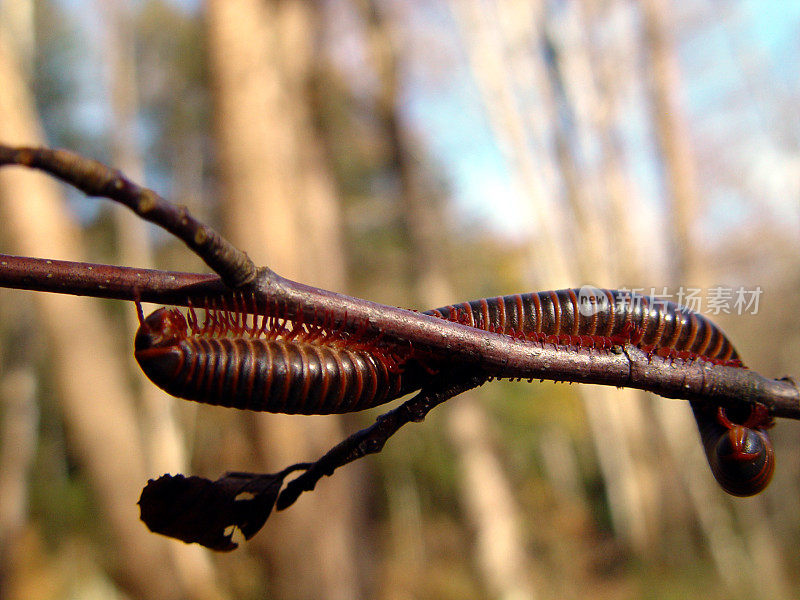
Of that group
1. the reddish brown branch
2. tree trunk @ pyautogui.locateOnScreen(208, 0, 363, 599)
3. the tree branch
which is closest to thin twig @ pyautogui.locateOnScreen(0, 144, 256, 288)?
the tree branch

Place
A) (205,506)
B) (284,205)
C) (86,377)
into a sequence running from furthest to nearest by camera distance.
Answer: (284,205) < (86,377) < (205,506)

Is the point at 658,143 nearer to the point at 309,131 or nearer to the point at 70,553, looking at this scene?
the point at 309,131

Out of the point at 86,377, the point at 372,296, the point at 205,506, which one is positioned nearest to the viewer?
the point at 205,506

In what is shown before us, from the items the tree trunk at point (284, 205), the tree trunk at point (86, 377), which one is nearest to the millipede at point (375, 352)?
the tree trunk at point (284, 205)

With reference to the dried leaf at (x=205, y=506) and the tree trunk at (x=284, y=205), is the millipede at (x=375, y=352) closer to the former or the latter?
the dried leaf at (x=205, y=506)

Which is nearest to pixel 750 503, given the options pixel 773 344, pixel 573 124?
pixel 773 344

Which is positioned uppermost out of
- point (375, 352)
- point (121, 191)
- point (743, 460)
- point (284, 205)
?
point (284, 205)

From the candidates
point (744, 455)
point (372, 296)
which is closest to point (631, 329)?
point (744, 455)

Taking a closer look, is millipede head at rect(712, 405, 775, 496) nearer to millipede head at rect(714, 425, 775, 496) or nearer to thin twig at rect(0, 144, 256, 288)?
millipede head at rect(714, 425, 775, 496)

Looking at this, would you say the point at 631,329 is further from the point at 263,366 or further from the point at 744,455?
the point at 263,366
